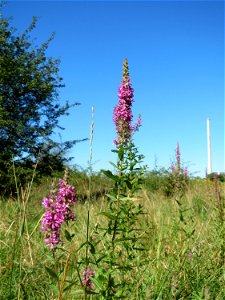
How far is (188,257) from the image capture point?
3926mm

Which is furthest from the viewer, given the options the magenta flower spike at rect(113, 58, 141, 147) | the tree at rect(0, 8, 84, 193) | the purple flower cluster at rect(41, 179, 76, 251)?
the tree at rect(0, 8, 84, 193)

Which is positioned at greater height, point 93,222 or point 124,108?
point 124,108

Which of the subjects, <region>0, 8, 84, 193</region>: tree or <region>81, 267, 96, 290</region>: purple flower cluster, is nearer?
<region>81, 267, 96, 290</region>: purple flower cluster

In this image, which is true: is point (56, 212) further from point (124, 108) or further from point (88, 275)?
point (124, 108)

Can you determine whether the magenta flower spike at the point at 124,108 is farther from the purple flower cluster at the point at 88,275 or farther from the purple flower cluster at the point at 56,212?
the purple flower cluster at the point at 88,275

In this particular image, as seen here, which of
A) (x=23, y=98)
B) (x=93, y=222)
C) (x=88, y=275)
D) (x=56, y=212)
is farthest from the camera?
(x=23, y=98)

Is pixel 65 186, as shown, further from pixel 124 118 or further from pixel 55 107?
pixel 55 107

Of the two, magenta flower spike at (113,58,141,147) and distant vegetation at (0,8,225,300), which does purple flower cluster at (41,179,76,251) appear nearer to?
distant vegetation at (0,8,225,300)

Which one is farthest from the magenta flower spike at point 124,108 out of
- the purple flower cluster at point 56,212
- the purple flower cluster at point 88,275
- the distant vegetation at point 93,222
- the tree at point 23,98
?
the tree at point 23,98

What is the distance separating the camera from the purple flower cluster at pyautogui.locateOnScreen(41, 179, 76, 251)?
7.16ft

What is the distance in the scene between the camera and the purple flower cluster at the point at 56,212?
7.16 ft

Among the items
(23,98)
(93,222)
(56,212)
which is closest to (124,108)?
(56,212)

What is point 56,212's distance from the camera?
221cm

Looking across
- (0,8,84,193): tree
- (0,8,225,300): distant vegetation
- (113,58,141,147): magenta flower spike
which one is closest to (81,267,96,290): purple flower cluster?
(0,8,225,300): distant vegetation
